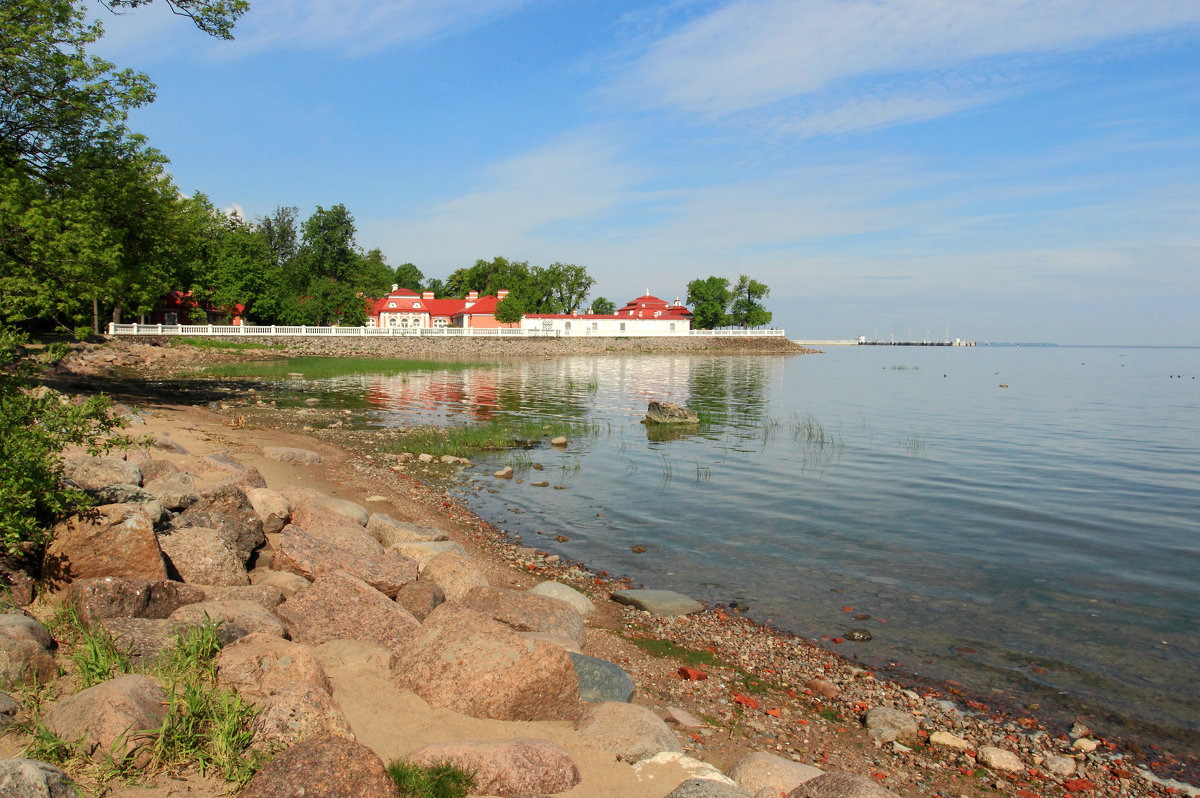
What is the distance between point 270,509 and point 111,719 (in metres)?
5.99

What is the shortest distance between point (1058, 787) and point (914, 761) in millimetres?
1235

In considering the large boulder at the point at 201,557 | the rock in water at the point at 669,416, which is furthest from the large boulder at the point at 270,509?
the rock in water at the point at 669,416

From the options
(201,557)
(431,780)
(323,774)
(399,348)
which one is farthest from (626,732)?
(399,348)

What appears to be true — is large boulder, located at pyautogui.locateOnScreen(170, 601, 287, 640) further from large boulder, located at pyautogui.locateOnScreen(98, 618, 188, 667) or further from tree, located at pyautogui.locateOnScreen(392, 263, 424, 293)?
tree, located at pyautogui.locateOnScreen(392, 263, 424, 293)

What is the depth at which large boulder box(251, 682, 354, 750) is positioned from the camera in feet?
15.5

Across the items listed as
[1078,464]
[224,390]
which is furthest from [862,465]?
[224,390]

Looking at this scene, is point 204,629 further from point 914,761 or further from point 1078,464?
point 1078,464

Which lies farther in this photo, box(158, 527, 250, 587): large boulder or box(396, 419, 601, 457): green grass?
box(396, 419, 601, 457): green grass

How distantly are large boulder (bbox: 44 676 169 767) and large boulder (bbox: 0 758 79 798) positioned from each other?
1.43 ft

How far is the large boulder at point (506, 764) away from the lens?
4.81 m

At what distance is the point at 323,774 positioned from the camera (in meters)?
4.20

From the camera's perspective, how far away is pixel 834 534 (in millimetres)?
14523

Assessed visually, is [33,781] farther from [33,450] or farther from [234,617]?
[33,450]

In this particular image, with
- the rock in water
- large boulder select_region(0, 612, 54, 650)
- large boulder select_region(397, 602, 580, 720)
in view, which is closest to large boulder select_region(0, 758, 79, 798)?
large boulder select_region(0, 612, 54, 650)
